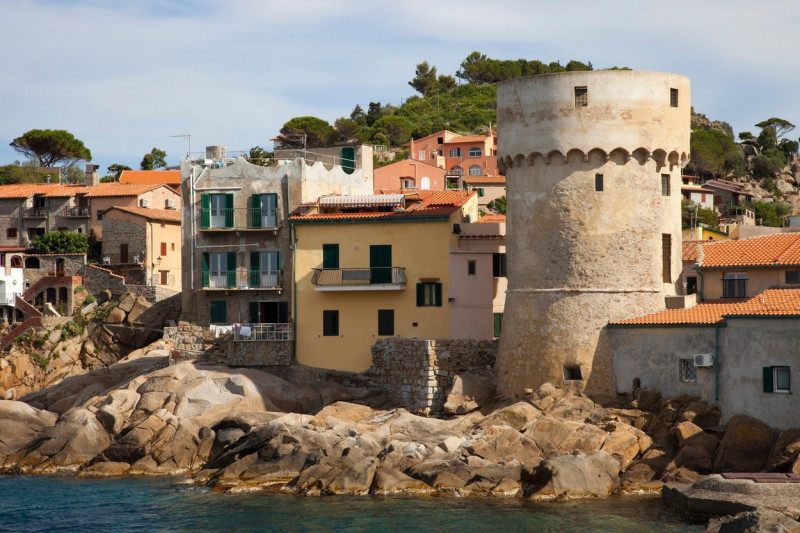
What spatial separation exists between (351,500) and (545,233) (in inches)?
503

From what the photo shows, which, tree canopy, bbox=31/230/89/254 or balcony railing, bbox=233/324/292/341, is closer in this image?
balcony railing, bbox=233/324/292/341

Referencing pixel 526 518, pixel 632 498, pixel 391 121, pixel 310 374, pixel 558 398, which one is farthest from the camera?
pixel 391 121

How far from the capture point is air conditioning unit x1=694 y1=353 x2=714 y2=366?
37.8 m

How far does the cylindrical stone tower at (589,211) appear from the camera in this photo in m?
40.8

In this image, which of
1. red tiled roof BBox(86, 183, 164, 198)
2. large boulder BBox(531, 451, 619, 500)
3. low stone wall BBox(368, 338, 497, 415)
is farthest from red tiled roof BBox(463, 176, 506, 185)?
large boulder BBox(531, 451, 619, 500)

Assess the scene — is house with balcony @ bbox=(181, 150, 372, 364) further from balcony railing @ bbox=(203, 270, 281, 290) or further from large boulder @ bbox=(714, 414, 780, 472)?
large boulder @ bbox=(714, 414, 780, 472)

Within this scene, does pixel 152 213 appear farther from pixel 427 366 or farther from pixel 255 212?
pixel 427 366

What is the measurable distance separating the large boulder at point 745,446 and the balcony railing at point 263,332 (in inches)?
777

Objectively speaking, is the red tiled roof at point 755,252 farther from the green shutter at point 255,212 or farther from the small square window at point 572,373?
the green shutter at point 255,212

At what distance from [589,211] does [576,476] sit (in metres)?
10.6

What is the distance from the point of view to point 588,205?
41.1 m

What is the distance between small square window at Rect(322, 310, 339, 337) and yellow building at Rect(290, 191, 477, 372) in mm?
42

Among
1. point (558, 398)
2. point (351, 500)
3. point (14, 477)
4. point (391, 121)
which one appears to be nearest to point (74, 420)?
point (14, 477)

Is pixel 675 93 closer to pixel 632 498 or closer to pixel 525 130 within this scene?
pixel 525 130
